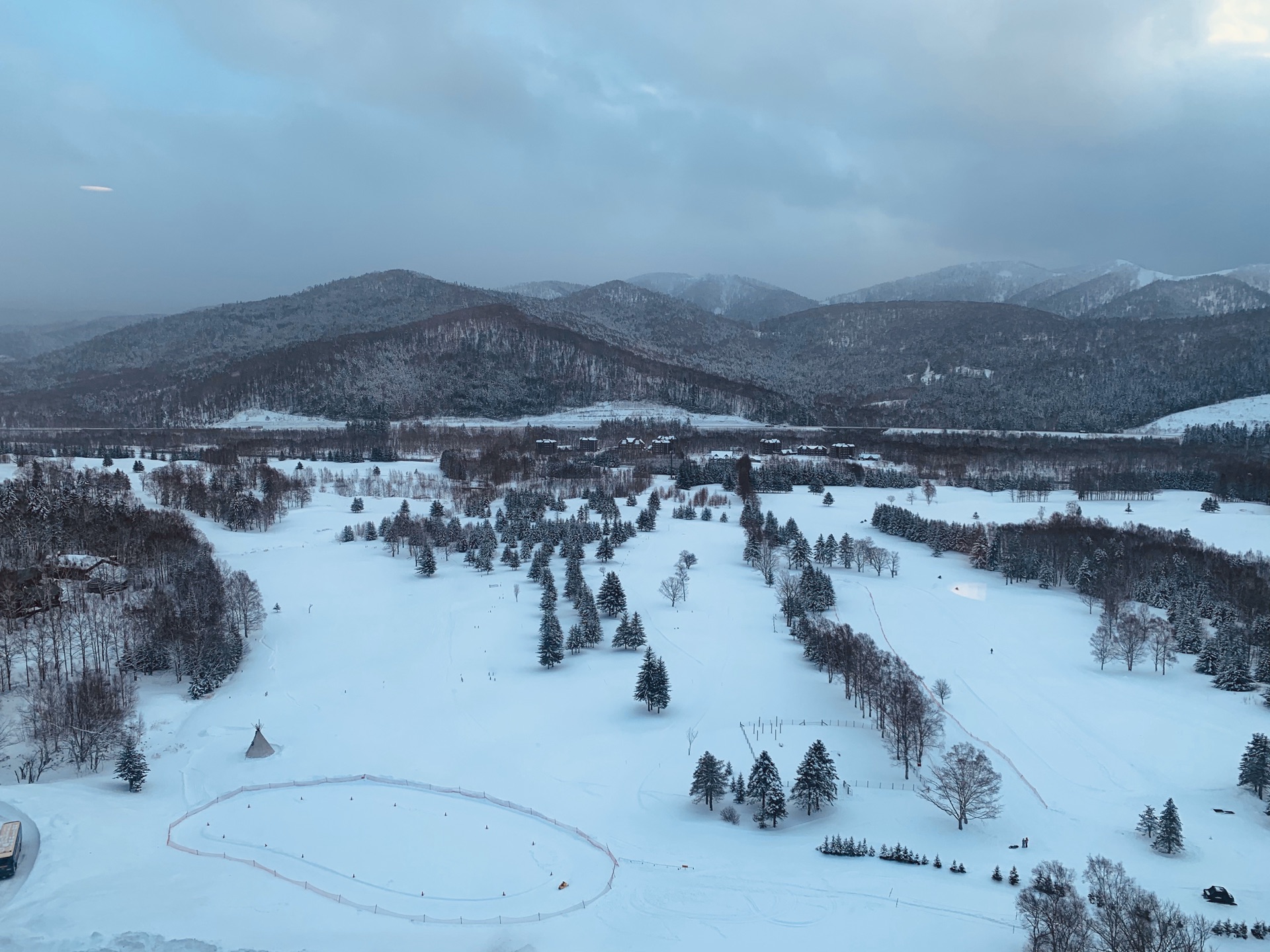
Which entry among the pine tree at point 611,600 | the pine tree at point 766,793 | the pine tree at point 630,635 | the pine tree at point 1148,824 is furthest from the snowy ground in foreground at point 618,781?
the pine tree at point 611,600

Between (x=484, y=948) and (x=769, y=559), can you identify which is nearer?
(x=484, y=948)

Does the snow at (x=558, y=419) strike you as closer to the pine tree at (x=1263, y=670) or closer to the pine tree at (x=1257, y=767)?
the pine tree at (x=1263, y=670)

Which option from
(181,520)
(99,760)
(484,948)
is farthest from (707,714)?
(181,520)

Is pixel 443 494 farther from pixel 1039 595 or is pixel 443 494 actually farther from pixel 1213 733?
pixel 1213 733

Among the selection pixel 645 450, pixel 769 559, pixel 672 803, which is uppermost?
pixel 645 450

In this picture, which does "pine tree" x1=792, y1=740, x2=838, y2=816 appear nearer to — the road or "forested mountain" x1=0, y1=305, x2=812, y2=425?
the road

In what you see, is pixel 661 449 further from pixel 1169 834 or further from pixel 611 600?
pixel 1169 834
